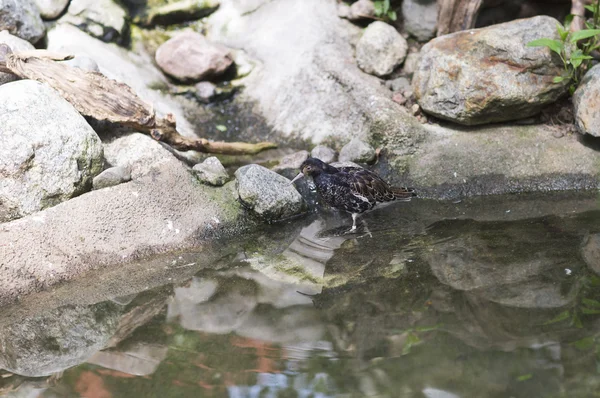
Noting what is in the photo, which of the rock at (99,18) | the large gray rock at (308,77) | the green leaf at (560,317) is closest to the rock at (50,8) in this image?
the rock at (99,18)

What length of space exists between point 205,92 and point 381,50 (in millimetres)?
2452

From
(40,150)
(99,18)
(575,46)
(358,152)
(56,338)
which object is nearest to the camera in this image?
(56,338)

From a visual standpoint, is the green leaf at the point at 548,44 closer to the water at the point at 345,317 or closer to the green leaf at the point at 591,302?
the water at the point at 345,317

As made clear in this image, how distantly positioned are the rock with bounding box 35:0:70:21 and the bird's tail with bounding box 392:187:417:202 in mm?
5148

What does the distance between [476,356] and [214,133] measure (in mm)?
5164

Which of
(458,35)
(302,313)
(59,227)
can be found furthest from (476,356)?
(458,35)

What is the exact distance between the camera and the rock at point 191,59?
8.34 m

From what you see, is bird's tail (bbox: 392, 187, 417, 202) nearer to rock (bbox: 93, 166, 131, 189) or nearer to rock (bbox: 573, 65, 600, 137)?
rock (bbox: 573, 65, 600, 137)

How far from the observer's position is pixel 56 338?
4457mm

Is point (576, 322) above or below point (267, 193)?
above

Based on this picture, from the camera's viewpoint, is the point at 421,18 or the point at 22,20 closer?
the point at 22,20

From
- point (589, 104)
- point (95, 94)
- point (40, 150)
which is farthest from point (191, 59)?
point (589, 104)

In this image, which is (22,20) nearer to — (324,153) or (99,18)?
(99,18)

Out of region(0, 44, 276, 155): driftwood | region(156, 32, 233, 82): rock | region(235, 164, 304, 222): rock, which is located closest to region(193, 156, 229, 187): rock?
region(235, 164, 304, 222): rock
